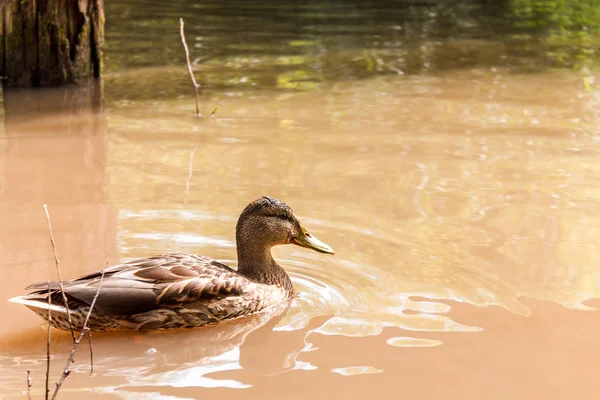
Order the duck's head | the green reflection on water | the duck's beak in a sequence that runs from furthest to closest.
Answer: the green reflection on water
the duck's beak
the duck's head

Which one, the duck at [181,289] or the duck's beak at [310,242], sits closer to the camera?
the duck at [181,289]

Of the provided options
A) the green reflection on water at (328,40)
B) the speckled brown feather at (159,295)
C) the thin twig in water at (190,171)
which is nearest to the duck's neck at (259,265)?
the speckled brown feather at (159,295)

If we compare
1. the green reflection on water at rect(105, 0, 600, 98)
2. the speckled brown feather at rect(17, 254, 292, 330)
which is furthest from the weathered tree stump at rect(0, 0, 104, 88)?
the speckled brown feather at rect(17, 254, 292, 330)

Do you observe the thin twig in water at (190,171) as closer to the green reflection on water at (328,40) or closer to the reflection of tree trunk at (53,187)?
the reflection of tree trunk at (53,187)

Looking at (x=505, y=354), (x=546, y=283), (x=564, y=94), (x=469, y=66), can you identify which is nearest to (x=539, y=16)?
(x=469, y=66)

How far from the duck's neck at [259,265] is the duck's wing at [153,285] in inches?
10.6

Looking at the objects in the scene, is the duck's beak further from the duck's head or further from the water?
the water

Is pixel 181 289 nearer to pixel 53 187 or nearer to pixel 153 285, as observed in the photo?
pixel 153 285

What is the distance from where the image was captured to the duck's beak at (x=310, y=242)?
21.5ft

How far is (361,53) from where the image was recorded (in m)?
14.6

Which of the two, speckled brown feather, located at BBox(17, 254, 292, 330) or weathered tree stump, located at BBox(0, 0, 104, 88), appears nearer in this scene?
speckled brown feather, located at BBox(17, 254, 292, 330)

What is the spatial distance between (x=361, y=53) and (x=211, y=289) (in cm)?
929

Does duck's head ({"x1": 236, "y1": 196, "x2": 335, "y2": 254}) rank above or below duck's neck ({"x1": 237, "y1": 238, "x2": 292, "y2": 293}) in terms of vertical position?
above

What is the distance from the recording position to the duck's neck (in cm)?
630
